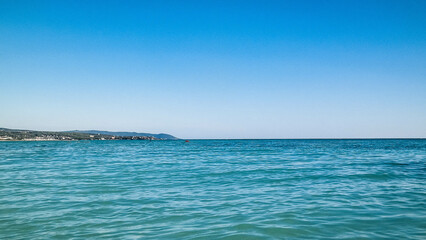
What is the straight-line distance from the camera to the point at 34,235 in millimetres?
7754

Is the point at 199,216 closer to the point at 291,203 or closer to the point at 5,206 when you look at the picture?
the point at 291,203

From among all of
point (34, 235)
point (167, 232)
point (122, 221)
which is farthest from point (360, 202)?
point (34, 235)

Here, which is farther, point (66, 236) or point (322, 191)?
point (322, 191)

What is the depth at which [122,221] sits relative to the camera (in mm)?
8938

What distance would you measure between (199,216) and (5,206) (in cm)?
716

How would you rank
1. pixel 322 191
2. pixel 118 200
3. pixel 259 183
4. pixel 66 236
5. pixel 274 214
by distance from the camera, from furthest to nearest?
pixel 259 183 < pixel 322 191 < pixel 118 200 < pixel 274 214 < pixel 66 236

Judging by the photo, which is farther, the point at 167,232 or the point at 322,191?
the point at 322,191

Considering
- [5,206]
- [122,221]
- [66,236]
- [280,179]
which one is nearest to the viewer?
[66,236]

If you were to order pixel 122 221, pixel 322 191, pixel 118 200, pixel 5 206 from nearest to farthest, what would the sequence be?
1. pixel 122 221
2. pixel 5 206
3. pixel 118 200
4. pixel 322 191

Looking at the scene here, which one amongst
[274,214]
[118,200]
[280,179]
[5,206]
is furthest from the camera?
[280,179]

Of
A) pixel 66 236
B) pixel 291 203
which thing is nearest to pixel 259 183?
pixel 291 203

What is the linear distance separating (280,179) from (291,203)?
600 cm

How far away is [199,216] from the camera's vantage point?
941 cm

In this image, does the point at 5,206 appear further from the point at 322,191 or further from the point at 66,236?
the point at 322,191
